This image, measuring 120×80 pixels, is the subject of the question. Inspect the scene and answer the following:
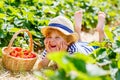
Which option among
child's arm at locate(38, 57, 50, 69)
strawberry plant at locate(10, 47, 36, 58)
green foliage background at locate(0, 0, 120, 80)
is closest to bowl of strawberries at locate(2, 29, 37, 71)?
strawberry plant at locate(10, 47, 36, 58)

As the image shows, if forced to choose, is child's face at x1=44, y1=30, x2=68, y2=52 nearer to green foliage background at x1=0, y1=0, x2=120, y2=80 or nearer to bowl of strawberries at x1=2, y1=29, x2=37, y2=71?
bowl of strawberries at x1=2, y1=29, x2=37, y2=71

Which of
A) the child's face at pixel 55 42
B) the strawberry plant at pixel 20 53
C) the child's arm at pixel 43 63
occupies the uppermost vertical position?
the child's face at pixel 55 42

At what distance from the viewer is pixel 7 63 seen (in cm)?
305

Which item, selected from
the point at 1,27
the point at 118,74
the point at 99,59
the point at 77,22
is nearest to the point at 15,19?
the point at 1,27

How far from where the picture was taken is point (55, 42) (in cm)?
297

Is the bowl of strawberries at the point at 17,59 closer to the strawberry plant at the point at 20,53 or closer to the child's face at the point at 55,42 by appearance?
the strawberry plant at the point at 20,53

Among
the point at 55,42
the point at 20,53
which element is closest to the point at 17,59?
Answer: the point at 20,53

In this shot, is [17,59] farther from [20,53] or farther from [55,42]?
[55,42]

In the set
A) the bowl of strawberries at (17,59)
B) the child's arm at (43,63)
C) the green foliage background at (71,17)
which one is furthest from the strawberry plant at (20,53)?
the green foliage background at (71,17)

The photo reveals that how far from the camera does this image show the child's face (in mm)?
2968

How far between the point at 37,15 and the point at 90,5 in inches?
69.4

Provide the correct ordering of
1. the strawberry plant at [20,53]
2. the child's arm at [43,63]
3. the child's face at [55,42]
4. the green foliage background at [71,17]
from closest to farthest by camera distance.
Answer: the green foliage background at [71,17] → the child's face at [55,42] → the strawberry plant at [20,53] → the child's arm at [43,63]

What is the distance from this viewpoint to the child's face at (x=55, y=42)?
9.74 feet

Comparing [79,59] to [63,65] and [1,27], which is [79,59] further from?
[1,27]
